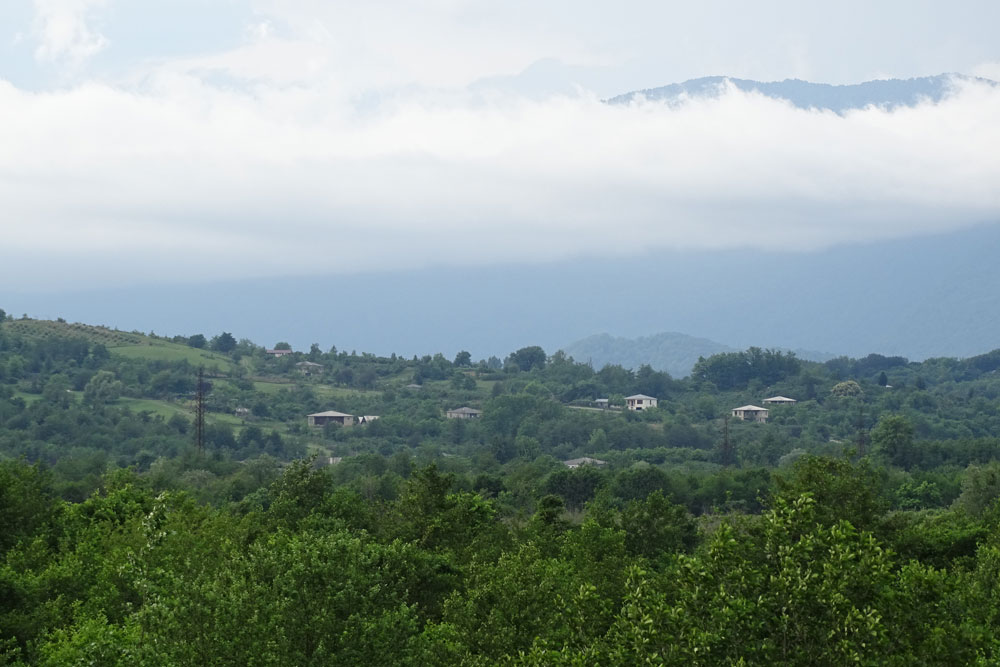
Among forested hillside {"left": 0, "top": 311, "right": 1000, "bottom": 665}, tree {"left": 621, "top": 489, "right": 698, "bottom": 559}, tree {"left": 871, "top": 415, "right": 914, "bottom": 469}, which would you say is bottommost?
tree {"left": 871, "top": 415, "right": 914, "bottom": 469}

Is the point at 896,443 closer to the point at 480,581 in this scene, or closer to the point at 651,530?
the point at 651,530

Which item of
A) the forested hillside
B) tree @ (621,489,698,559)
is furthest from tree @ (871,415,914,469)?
tree @ (621,489,698,559)

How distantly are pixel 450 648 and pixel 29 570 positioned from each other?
20.5 metres

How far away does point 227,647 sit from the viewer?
33125mm

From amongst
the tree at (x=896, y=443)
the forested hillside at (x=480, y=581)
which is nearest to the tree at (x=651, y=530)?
the forested hillside at (x=480, y=581)

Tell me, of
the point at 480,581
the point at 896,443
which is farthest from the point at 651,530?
the point at 896,443

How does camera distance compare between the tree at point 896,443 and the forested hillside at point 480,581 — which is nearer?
the forested hillside at point 480,581

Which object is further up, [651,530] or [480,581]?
[480,581]

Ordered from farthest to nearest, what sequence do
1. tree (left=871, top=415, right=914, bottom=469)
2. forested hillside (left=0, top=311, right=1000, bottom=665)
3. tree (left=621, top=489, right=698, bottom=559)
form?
tree (left=871, top=415, right=914, bottom=469) → tree (left=621, top=489, right=698, bottom=559) → forested hillside (left=0, top=311, right=1000, bottom=665)

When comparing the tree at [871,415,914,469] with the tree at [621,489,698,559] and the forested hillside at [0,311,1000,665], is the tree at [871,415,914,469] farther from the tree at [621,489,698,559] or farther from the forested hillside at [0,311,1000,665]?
the tree at [621,489,698,559]

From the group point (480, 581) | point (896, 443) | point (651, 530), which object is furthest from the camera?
point (896, 443)

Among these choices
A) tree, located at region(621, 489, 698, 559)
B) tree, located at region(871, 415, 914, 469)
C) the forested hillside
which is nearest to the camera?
the forested hillside

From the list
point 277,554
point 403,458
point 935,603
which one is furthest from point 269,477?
point 935,603

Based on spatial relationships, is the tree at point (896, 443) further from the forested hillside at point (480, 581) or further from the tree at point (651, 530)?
the tree at point (651, 530)
